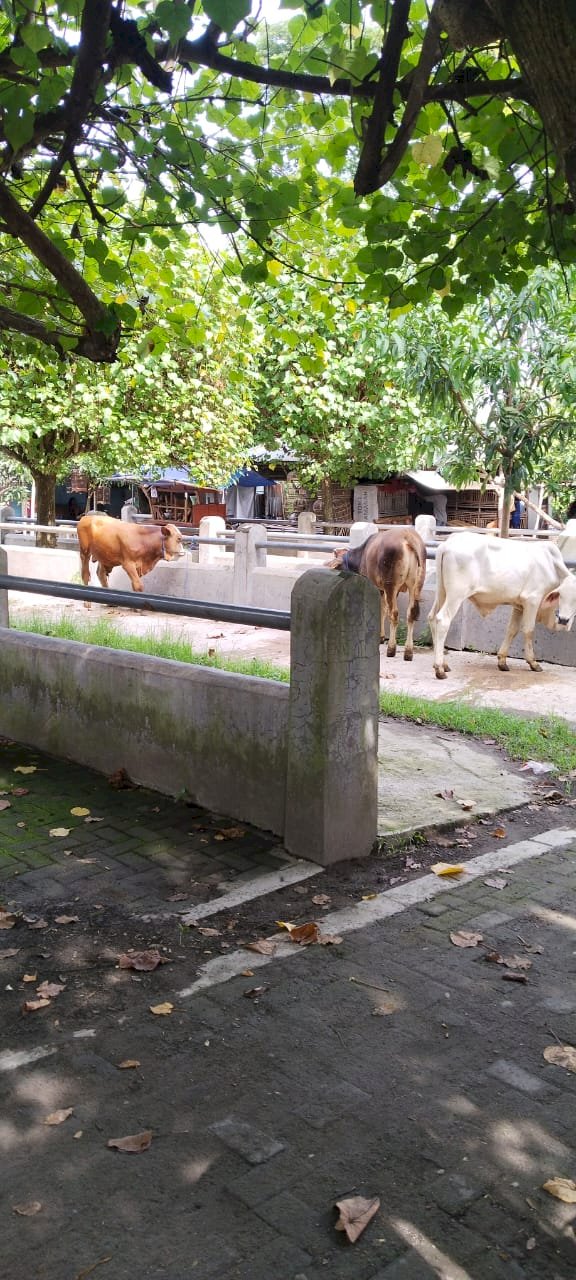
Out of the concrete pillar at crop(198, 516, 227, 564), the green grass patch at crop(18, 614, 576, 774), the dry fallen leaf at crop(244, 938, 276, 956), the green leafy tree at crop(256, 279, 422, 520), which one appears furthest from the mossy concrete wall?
the green leafy tree at crop(256, 279, 422, 520)

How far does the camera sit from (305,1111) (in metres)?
3.19

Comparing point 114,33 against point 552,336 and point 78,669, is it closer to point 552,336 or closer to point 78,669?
point 78,669

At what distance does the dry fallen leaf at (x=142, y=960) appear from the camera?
4.13 meters

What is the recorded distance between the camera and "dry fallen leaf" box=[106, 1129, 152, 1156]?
299cm

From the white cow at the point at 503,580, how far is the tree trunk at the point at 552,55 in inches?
310

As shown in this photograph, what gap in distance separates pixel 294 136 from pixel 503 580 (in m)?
5.12

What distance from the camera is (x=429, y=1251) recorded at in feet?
8.56

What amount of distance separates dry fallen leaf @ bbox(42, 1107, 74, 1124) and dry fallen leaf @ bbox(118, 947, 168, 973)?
Answer: 94 cm

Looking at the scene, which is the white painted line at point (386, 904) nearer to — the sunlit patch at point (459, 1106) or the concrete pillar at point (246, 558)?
the sunlit patch at point (459, 1106)

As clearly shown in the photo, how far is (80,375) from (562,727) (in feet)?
41.8

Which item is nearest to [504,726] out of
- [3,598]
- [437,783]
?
[437,783]

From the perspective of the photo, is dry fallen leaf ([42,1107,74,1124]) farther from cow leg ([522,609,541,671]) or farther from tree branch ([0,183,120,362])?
cow leg ([522,609,541,671])

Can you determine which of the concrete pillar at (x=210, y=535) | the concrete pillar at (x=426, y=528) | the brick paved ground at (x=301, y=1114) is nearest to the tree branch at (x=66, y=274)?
the brick paved ground at (x=301, y=1114)

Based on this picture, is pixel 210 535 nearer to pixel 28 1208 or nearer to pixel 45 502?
pixel 45 502
